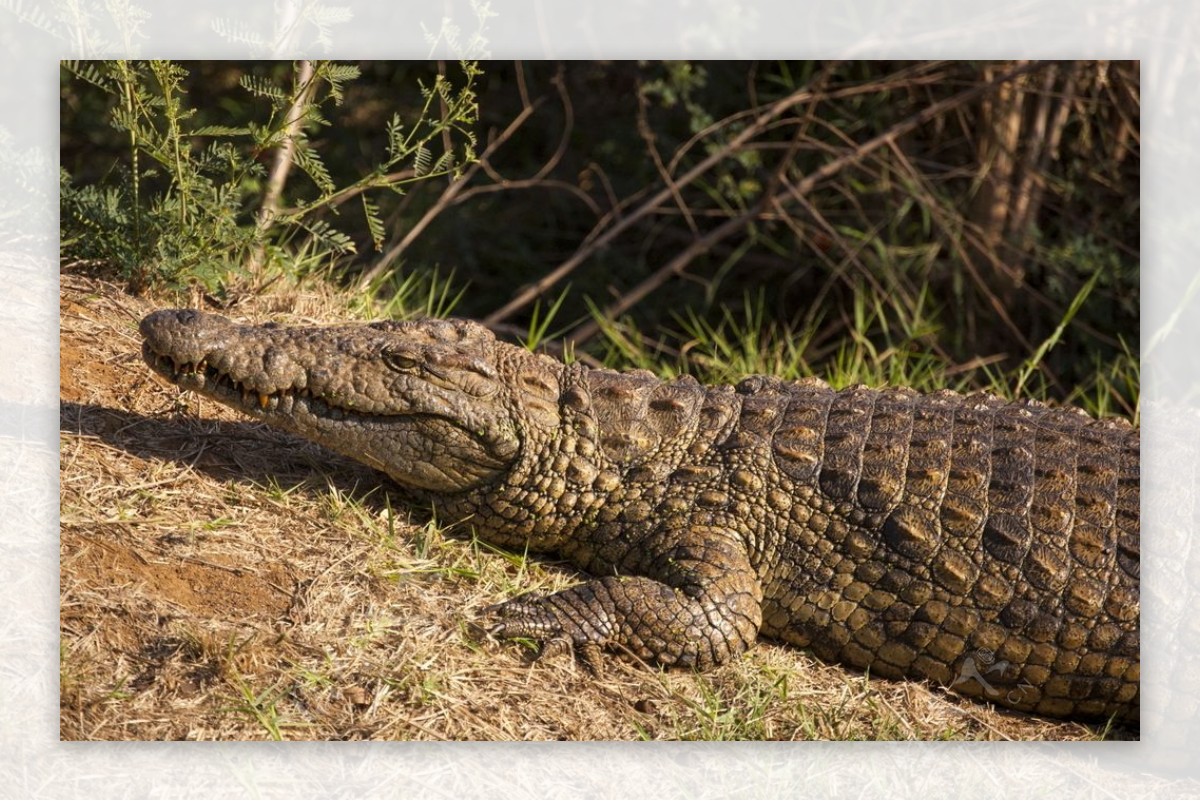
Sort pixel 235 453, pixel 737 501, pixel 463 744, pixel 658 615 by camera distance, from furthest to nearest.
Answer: pixel 235 453 < pixel 737 501 < pixel 658 615 < pixel 463 744

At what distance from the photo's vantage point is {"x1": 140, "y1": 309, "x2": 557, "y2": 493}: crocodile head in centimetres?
334

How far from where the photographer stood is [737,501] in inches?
134

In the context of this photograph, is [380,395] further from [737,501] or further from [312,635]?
[737,501]

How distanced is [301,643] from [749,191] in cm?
442

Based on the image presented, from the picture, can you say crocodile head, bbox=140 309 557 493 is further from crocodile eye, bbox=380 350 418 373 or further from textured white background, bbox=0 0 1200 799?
textured white background, bbox=0 0 1200 799

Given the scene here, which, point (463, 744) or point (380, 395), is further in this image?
point (380, 395)

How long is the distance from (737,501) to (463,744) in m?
0.96

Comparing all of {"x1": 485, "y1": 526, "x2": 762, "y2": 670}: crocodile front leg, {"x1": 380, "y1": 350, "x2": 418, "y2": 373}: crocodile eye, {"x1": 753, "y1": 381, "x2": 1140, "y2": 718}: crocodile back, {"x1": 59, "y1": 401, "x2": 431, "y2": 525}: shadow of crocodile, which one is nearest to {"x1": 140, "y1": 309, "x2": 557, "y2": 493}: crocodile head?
{"x1": 380, "y1": 350, "x2": 418, "y2": 373}: crocodile eye

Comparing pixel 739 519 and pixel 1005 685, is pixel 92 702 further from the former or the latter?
pixel 1005 685

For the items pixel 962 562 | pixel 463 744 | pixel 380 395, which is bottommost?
pixel 463 744

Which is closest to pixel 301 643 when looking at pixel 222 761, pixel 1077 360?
pixel 222 761

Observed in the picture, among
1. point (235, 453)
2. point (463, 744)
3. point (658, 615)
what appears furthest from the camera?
point (235, 453)

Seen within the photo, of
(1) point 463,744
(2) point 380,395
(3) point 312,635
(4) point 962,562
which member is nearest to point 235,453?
(2) point 380,395

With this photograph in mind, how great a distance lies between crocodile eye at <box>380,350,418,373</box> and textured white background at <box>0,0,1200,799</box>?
0.87 metres
